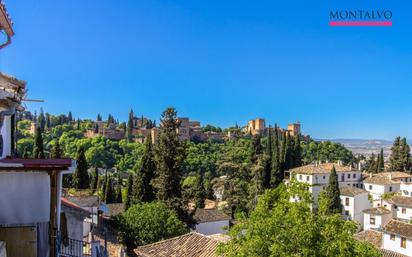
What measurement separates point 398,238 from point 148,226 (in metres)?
17.6

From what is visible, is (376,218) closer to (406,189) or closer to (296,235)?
(406,189)

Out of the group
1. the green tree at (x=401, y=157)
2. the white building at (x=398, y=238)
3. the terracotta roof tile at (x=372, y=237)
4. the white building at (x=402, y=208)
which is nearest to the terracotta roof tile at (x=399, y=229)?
the white building at (x=398, y=238)

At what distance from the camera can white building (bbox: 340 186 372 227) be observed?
139 ft

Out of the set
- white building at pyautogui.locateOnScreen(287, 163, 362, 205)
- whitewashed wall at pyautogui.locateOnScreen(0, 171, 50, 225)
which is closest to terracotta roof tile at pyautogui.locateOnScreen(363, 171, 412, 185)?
white building at pyautogui.locateOnScreen(287, 163, 362, 205)

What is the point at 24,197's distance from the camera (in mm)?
4871

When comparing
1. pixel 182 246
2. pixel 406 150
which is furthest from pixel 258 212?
pixel 406 150

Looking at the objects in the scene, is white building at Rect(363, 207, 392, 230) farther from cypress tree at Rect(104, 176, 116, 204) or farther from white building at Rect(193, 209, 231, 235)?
cypress tree at Rect(104, 176, 116, 204)

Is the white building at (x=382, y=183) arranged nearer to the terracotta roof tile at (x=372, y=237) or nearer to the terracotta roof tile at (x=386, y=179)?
the terracotta roof tile at (x=386, y=179)

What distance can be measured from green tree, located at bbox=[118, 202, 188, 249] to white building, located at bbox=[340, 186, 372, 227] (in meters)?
28.5

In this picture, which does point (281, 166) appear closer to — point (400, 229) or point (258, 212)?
point (400, 229)

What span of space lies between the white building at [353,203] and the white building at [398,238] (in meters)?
17.9

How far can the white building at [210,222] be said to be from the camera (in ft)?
93.3

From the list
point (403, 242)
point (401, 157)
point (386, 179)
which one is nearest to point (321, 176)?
point (386, 179)

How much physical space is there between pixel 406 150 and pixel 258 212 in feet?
194
